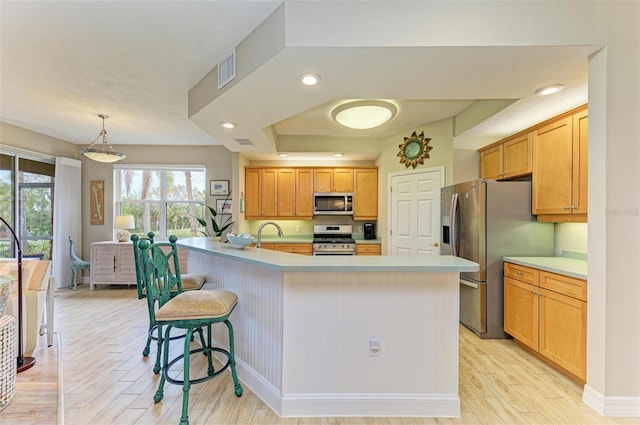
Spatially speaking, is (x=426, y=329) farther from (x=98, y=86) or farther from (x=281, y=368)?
(x=98, y=86)

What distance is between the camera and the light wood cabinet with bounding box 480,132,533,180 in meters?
3.02

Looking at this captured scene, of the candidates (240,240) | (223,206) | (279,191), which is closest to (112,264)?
(223,206)

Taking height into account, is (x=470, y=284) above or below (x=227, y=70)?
below

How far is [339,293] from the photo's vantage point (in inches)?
74.8

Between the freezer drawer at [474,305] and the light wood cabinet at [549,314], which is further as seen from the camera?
the freezer drawer at [474,305]

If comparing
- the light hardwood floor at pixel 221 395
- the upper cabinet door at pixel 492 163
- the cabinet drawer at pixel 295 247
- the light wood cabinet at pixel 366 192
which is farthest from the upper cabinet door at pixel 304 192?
the light hardwood floor at pixel 221 395

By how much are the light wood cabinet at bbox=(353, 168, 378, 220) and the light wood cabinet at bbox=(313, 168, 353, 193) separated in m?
0.12

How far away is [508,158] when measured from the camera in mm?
3268

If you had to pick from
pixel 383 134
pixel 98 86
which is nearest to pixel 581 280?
pixel 383 134

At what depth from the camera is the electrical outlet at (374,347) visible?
1888 millimetres

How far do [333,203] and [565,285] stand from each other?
3.41 meters

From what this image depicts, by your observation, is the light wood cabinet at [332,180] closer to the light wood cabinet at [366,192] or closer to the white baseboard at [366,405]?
the light wood cabinet at [366,192]

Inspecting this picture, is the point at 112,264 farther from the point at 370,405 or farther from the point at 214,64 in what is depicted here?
the point at 370,405

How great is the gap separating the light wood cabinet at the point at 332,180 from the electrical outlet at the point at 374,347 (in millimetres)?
3511
